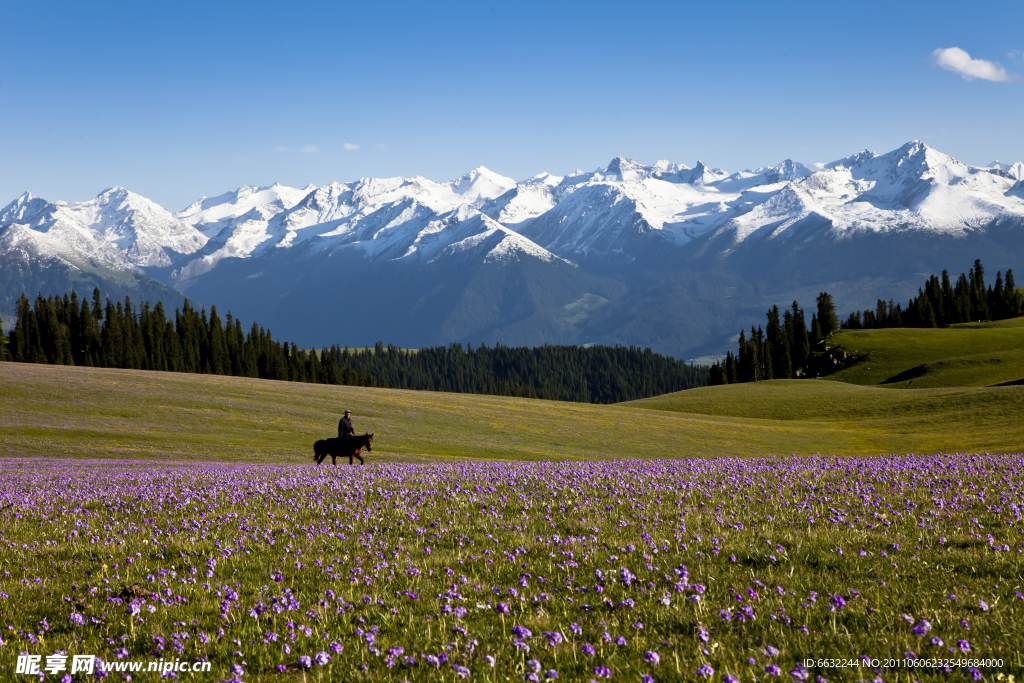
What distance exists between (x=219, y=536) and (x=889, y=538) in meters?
12.0

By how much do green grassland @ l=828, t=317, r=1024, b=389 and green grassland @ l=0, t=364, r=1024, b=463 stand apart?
127 ft

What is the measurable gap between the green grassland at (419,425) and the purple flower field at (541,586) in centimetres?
2948

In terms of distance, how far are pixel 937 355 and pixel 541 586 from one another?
555 ft

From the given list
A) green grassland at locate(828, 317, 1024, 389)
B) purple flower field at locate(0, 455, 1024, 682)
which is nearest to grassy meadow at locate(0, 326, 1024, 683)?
purple flower field at locate(0, 455, 1024, 682)

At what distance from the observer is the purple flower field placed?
6.67 metres

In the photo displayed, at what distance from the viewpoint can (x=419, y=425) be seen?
62.3 meters

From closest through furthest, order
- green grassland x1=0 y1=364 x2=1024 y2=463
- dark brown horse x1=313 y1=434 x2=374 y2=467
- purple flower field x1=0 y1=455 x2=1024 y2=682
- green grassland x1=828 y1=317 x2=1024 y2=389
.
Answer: purple flower field x1=0 y1=455 x2=1024 y2=682
dark brown horse x1=313 y1=434 x2=374 y2=467
green grassland x1=0 y1=364 x2=1024 y2=463
green grassland x1=828 y1=317 x2=1024 y2=389

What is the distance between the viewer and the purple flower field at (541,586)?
21.9 feet

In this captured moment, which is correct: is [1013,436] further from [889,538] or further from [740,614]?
[740,614]

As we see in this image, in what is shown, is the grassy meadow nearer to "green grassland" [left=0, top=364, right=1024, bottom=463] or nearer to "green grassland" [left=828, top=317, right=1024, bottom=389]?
"green grassland" [left=0, top=364, right=1024, bottom=463]

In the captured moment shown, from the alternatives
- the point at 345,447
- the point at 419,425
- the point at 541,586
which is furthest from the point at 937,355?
the point at 541,586

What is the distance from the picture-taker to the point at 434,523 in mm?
13398

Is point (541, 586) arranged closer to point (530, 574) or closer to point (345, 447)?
point (530, 574)

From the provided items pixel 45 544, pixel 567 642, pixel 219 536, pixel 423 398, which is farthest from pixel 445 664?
pixel 423 398
